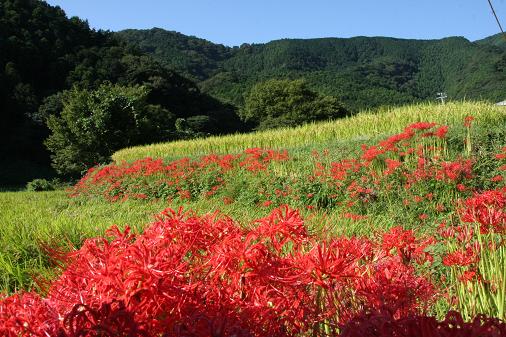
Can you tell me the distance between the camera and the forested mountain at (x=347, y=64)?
55.8 metres

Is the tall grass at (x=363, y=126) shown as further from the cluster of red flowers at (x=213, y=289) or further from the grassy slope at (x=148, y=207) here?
the cluster of red flowers at (x=213, y=289)

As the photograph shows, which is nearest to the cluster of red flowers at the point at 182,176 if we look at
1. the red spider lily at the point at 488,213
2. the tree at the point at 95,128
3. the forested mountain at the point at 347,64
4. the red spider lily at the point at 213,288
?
the red spider lily at the point at 488,213

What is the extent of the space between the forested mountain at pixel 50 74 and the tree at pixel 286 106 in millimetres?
3657

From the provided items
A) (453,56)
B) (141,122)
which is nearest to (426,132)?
(141,122)

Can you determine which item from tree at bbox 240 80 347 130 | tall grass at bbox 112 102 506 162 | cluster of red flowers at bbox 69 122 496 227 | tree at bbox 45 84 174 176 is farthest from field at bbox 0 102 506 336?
tree at bbox 240 80 347 130

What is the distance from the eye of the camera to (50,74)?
115 ft

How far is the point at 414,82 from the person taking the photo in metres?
79.2

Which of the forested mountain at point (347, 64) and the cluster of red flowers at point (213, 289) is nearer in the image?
the cluster of red flowers at point (213, 289)

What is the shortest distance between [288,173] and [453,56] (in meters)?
89.0

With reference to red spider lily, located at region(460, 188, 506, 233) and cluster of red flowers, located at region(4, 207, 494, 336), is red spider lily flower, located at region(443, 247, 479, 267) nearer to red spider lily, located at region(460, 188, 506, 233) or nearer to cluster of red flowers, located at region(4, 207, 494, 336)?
red spider lily, located at region(460, 188, 506, 233)

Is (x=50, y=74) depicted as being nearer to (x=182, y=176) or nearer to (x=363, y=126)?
(x=182, y=176)

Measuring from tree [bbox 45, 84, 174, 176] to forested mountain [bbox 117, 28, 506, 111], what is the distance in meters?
30.9

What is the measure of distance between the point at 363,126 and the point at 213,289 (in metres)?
10.8

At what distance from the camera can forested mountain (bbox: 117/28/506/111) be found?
55844 millimetres
